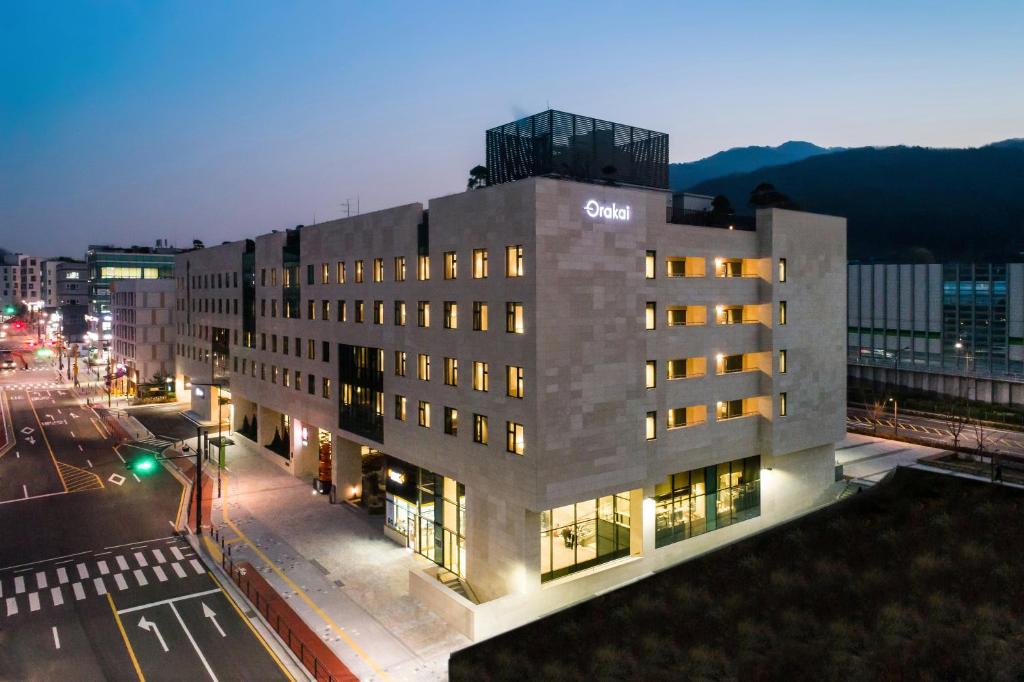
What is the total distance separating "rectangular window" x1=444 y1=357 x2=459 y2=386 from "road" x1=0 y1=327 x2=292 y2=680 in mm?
15773

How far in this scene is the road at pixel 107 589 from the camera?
27.4 meters

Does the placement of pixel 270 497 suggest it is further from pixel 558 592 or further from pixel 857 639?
pixel 857 639

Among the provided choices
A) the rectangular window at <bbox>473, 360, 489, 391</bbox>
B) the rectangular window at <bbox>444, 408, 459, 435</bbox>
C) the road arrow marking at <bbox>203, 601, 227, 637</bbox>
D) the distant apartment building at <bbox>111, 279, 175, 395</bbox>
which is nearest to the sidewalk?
the road arrow marking at <bbox>203, 601, 227, 637</bbox>

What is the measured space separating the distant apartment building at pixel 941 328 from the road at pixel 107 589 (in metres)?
95.1

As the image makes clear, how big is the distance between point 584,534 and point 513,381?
9.51 metres

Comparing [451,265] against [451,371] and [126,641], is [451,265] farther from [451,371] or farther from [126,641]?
[126,641]

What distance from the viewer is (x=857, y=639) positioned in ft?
82.1

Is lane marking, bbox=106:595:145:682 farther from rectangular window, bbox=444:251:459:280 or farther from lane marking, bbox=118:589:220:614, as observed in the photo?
rectangular window, bbox=444:251:459:280

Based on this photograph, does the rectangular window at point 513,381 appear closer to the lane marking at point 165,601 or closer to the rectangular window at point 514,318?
the rectangular window at point 514,318

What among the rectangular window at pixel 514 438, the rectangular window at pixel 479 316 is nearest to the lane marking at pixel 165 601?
the rectangular window at pixel 514 438

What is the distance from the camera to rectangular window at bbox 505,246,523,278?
1272 inches

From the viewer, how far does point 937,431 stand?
240 ft

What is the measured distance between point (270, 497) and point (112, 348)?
274 feet

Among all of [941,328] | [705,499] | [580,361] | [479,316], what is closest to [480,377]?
[479,316]
